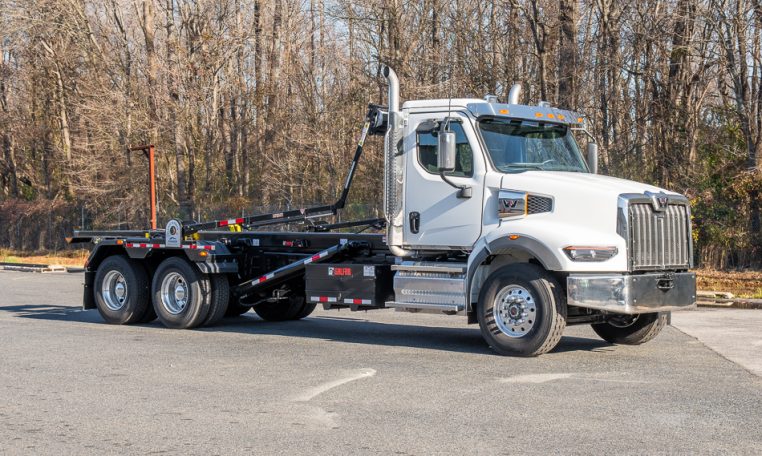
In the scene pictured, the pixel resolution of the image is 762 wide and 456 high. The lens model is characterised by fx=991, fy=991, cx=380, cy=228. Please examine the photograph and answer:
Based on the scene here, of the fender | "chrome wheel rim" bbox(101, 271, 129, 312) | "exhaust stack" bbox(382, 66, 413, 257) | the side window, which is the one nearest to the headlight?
the fender

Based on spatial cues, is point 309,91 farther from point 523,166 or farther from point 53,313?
point 523,166

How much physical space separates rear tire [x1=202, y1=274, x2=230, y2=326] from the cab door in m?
3.40

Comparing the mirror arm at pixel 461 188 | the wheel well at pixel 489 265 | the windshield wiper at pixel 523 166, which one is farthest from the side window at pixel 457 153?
the wheel well at pixel 489 265

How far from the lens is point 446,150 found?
11508 mm

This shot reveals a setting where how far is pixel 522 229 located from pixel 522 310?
3.01 ft

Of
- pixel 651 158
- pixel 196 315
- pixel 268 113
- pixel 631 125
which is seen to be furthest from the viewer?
pixel 268 113

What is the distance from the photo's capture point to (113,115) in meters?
40.9

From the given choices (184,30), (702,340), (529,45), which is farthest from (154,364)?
(184,30)

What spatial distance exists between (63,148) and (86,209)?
5.66m

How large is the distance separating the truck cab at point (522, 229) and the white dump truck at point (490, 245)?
2cm

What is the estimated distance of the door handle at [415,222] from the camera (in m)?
12.3

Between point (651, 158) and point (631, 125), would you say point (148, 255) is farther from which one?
point (631, 125)

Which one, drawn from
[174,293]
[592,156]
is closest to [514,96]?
[592,156]

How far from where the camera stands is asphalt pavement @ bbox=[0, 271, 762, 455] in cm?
716
